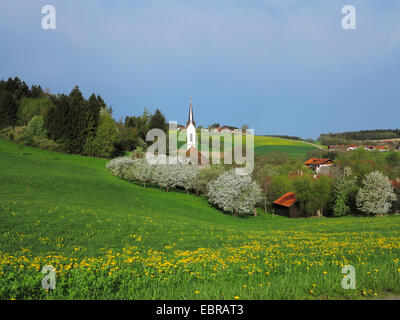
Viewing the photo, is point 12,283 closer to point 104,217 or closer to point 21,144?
point 104,217

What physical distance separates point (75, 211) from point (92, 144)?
72.8 metres

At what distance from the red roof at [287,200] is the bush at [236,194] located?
10689mm

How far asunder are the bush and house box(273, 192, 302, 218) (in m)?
10.6

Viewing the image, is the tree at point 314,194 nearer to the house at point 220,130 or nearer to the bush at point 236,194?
the bush at point 236,194

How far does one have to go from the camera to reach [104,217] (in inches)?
1021

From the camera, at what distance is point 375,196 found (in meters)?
52.8

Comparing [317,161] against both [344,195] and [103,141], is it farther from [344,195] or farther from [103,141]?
[103,141]

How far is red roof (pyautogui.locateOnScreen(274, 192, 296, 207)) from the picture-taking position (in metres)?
61.7

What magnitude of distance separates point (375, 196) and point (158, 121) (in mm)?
101514

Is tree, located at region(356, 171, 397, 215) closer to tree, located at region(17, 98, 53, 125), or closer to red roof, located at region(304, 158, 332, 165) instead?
red roof, located at region(304, 158, 332, 165)

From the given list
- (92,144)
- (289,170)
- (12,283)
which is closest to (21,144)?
(92,144)

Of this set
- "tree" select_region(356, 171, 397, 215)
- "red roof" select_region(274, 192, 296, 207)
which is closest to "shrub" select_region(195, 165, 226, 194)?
"red roof" select_region(274, 192, 296, 207)

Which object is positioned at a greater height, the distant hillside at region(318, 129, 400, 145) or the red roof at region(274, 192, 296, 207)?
the distant hillside at region(318, 129, 400, 145)

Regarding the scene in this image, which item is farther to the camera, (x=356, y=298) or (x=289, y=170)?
(x=289, y=170)
